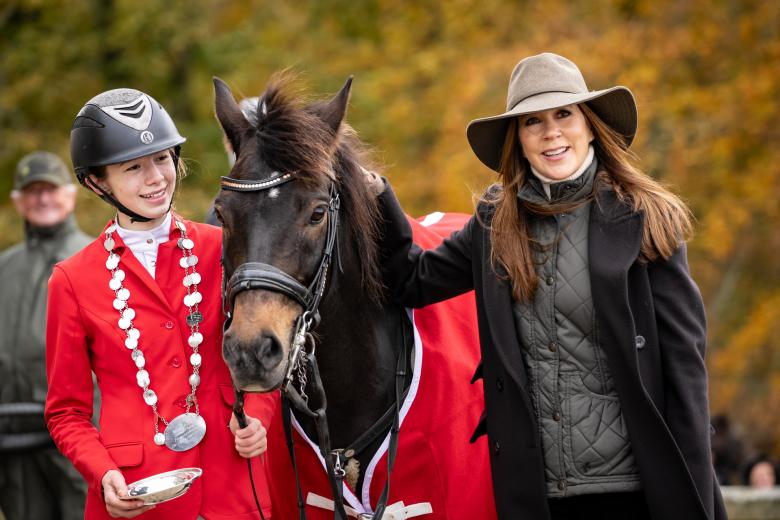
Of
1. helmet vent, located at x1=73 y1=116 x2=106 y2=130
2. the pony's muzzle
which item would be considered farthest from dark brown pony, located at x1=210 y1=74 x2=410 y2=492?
helmet vent, located at x1=73 y1=116 x2=106 y2=130

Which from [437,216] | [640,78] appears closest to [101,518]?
[437,216]

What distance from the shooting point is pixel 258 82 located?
14.5 m

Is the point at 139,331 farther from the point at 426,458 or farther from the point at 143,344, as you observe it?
the point at 426,458

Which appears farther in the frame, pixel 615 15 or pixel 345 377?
pixel 615 15

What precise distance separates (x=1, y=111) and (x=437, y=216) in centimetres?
944

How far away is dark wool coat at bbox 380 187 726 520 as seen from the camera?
3318 mm

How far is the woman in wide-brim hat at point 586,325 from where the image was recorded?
3.33 m

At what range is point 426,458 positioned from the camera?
3941mm

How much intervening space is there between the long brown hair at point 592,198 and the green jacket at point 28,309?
11.8ft

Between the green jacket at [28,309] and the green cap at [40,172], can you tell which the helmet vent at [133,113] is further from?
the green cap at [40,172]

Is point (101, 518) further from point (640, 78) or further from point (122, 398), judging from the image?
point (640, 78)

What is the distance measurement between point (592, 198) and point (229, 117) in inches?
51.3

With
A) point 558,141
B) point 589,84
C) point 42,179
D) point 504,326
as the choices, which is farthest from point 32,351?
point 589,84

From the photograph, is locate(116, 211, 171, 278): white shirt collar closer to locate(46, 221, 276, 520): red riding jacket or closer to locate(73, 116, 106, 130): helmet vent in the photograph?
locate(46, 221, 276, 520): red riding jacket
